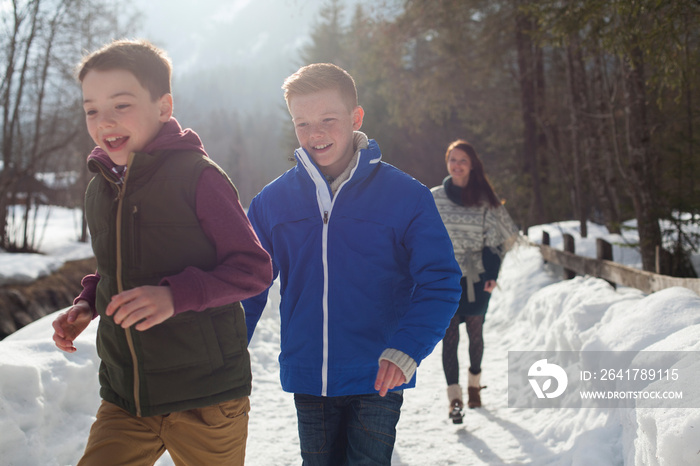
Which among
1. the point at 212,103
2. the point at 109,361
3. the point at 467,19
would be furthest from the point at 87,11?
the point at 212,103

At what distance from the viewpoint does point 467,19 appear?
14453mm

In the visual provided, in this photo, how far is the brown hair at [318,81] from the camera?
249 centimetres

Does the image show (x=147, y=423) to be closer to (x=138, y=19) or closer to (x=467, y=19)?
(x=467, y=19)

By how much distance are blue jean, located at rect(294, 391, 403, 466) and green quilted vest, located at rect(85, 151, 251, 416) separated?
0.54 metres

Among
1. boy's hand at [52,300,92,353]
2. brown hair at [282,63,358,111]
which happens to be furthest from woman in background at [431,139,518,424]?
boy's hand at [52,300,92,353]

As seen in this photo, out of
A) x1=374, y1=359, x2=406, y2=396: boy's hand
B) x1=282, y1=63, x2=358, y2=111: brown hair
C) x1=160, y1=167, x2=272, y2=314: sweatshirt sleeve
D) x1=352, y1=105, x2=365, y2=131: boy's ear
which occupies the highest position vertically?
x1=282, y1=63, x2=358, y2=111: brown hair

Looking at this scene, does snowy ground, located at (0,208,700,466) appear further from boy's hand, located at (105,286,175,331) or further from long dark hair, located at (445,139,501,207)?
boy's hand, located at (105,286,175,331)

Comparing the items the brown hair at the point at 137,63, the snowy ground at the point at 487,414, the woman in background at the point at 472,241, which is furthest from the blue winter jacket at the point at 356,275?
the woman in background at the point at 472,241

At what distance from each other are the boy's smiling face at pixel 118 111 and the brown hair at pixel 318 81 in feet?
2.39

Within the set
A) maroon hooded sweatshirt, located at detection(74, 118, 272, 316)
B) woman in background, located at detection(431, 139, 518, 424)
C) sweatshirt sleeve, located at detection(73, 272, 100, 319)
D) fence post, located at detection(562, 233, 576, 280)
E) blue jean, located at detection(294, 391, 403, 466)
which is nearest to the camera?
maroon hooded sweatshirt, located at detection(74, 118, 272, 316)

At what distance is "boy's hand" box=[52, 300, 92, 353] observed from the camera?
2016 mm

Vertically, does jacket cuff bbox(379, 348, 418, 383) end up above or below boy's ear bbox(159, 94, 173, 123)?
below

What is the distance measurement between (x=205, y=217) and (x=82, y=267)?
1224 centimetres

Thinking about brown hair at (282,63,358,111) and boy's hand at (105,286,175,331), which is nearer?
boy's hand at (105,286,175,331)
